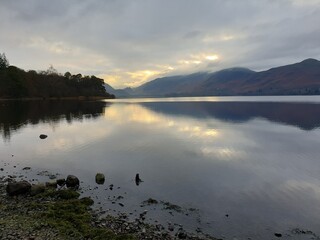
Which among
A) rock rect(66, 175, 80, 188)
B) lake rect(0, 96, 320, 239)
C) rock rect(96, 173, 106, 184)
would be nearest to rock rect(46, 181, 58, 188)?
rock rect(66, 175, 80, 188)

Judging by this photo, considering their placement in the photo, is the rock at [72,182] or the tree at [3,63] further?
the tree at [3,63]

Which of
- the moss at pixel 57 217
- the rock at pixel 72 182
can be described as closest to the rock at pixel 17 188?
the moss at pixel 57 217

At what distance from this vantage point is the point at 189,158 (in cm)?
3684

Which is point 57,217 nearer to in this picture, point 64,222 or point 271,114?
point 64,222

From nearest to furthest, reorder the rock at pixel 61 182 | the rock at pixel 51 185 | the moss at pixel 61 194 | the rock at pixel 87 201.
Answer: the rock at pixel 87 201 → the moss at pixel 61 194 → the rock at pixel 51 185 → the rock at pixel 61 182

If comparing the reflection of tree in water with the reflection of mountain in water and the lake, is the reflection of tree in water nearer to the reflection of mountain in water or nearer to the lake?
the lake

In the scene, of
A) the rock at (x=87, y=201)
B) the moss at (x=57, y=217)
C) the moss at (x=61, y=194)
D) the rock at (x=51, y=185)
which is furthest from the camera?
the rock at (x=51, y=185)

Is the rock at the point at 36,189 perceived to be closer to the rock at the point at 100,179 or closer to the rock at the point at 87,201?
the rock at the point at 87,201

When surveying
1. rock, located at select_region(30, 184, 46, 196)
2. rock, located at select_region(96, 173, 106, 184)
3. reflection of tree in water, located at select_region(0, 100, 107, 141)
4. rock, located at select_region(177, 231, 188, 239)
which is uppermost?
reflection of tree in water, located at select_region(0, 100, 107, 141)

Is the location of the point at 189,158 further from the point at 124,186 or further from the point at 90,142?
the point at 90,142

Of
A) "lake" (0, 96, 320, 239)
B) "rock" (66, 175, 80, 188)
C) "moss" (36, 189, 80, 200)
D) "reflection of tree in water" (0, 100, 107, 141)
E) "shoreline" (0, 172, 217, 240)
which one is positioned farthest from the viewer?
"reflection of tree in water" (0, 100, 107, 141)

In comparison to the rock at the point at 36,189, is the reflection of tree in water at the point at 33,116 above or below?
above

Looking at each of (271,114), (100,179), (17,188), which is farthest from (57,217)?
(271,114)

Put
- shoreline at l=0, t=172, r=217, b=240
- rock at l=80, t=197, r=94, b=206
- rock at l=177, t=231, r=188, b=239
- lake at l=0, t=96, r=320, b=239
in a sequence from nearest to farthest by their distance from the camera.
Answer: shoreline at l=0, t=172, r=217, b=240 → rock at l=177, t=231, r=188, b=239 → lake at l=0, t=96, r=320, b=239 → rock at l=80, t=197, r=94, b=206
